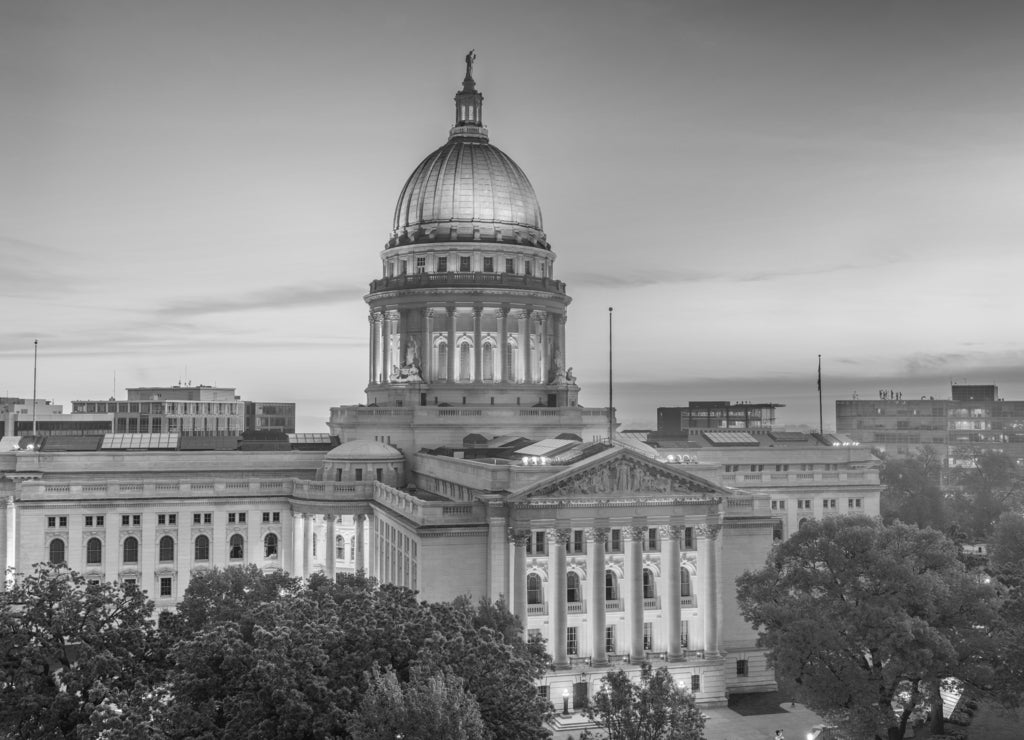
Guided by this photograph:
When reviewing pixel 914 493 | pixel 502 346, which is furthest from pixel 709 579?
pixel 914 493

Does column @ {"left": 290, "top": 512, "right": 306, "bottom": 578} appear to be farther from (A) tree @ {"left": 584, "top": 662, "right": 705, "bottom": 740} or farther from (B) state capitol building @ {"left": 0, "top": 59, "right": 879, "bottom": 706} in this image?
(A) tree @ {"left": 584, "top": 662, "right": 705, "bottom": 740}

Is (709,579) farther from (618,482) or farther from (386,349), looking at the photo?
(386,349)

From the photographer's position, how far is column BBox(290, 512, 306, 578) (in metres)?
111

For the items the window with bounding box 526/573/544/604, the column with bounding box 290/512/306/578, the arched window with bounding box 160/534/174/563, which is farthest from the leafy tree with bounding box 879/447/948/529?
the arched window with bounding box 160/534/174/563

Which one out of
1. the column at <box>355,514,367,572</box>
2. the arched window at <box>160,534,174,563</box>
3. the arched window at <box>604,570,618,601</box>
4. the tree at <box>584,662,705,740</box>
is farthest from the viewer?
the arched window at <box>160,534,174,563</box>

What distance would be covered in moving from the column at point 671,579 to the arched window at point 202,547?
4755 centimetres

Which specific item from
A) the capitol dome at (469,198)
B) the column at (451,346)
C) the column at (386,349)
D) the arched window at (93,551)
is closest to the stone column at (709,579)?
the column at (451,346)

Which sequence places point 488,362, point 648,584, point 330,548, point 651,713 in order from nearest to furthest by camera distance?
point 651,713, point 648,584, point 330,548, point 488,362

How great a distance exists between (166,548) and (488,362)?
38.1 m

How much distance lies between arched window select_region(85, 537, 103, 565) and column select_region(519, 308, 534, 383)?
150ft

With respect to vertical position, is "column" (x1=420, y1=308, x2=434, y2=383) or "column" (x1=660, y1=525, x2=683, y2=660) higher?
"column" (x1=420, y1=308, x2=434, y2=383)

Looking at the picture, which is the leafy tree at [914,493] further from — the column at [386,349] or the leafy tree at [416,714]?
the leafy tree at [416,714]

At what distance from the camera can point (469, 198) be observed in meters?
125

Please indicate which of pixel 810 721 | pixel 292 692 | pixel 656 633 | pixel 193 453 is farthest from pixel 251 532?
pixel 292 692
